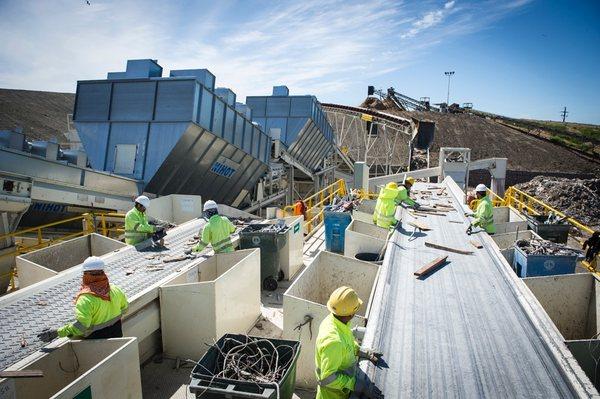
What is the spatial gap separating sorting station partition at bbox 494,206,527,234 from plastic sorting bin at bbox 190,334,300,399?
7.23m

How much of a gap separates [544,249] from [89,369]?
23.2 feet

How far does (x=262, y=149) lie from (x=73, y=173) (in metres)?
7.08

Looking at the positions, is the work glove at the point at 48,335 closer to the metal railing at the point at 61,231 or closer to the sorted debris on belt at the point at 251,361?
the sorted debris on belt at the point at 251,361

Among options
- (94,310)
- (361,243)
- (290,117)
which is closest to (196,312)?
(94,310)

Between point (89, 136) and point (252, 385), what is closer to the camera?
point (252, 385)

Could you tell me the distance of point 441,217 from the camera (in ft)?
25.9

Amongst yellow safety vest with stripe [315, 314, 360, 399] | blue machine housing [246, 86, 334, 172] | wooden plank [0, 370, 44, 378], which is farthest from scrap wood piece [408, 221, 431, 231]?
blue machine housing [246, 86, 334, 172]

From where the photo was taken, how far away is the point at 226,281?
4.98m

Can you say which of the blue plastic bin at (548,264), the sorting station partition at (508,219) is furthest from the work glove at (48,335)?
the sorting station partition at (508,219)

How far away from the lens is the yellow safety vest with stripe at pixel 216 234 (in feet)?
19.7

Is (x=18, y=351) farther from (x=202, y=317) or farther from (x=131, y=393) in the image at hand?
(x=202, y=317)

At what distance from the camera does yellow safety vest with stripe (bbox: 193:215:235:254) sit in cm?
602

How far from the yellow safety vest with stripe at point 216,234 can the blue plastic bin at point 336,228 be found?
369 cm

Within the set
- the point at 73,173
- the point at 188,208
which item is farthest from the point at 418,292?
the point at 73,173
